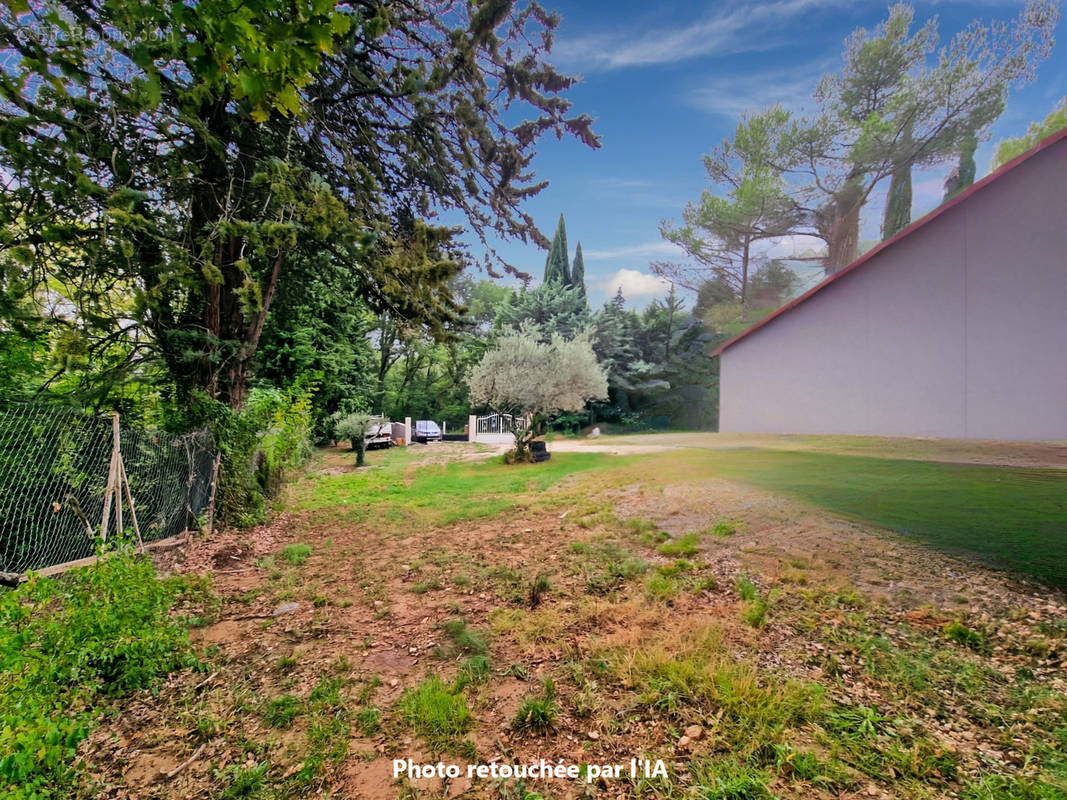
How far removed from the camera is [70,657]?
6.11 feet

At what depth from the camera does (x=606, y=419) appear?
2088 cm

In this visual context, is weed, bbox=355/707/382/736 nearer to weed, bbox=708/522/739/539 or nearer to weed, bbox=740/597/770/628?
weed, bbox=740/597/770/628

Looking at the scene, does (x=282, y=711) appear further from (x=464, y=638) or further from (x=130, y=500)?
(x=130, y=500)

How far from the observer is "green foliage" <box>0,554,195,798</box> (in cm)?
130

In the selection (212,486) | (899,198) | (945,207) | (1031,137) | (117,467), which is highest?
(899,198)

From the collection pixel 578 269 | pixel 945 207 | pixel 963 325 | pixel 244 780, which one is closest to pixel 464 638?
pixel 244 780

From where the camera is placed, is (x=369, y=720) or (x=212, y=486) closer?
(x=369, y=720)

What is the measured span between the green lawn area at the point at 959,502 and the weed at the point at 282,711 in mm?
4170

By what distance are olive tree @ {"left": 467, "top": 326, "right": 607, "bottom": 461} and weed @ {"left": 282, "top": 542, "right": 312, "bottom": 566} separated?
644 centimetres

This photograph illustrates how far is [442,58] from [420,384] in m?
21.2

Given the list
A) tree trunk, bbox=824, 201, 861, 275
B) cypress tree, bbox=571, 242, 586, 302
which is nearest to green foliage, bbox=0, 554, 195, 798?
tree trunk, bbox=824, 201, 861, 275

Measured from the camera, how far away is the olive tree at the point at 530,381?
36.2 ft

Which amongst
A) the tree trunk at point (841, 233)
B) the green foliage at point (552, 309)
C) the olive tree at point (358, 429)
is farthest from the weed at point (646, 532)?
the green foliage at point (552, 309)

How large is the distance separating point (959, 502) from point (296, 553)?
5.98m
